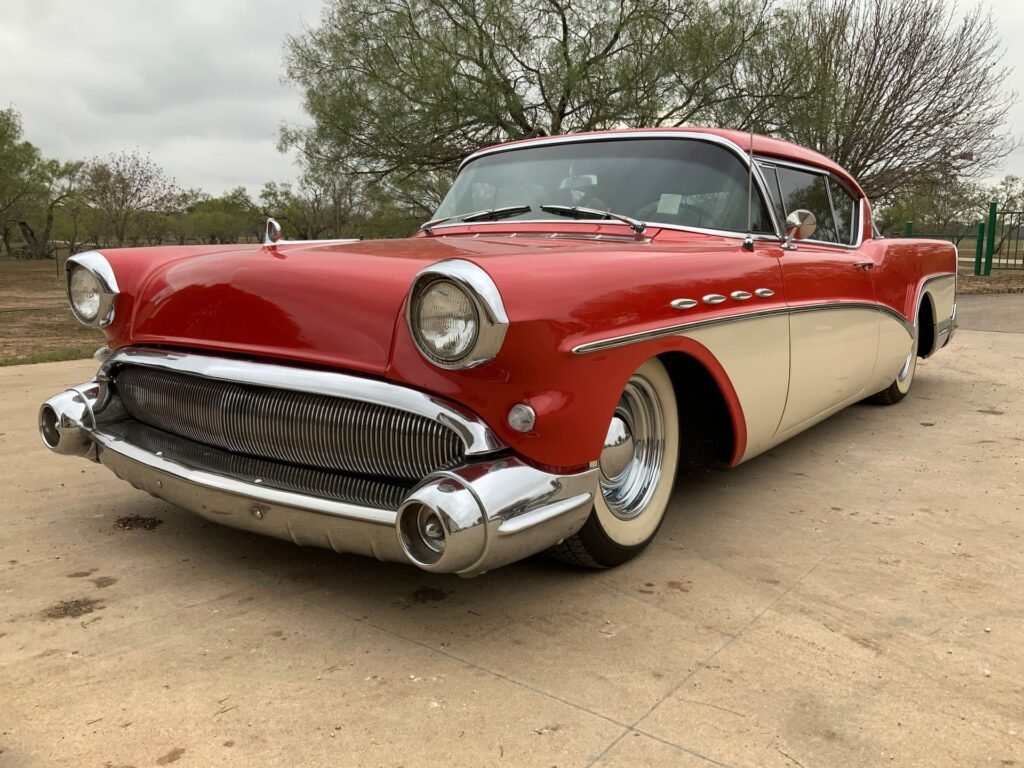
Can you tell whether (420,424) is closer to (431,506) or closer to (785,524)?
(431,506)

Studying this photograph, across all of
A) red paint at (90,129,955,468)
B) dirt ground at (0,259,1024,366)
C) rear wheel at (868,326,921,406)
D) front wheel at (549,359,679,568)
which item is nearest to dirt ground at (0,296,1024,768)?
front wheel at (549,359,679,568)

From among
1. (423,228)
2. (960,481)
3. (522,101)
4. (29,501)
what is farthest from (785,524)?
(522,101)

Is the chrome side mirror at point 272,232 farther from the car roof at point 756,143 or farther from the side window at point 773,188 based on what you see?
the side window at point 773,188

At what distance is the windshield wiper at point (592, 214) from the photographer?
3.09 metres

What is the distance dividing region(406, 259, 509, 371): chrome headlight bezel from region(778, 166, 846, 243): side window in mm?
2184

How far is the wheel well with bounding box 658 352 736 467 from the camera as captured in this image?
282 centimetres

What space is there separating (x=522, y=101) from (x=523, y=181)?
1338cm

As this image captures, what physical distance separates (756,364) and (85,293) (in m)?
2.30

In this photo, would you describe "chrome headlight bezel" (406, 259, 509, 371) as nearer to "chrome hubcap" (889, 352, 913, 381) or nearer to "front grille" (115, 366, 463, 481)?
"front grille" (115, 366, 463, 481)

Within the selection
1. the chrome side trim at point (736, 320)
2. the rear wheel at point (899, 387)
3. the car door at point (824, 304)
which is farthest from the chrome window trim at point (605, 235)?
the rear wheel at point (899, 387)

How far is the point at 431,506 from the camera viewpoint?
1922mm

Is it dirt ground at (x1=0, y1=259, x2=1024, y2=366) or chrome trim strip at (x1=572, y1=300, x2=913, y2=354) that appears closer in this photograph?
chrome trim strip at (x1=572, y1=300, x2=913, y2=354)

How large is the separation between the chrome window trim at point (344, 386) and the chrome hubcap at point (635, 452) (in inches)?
20.1

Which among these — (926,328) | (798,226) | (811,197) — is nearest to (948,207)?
(926,328)
